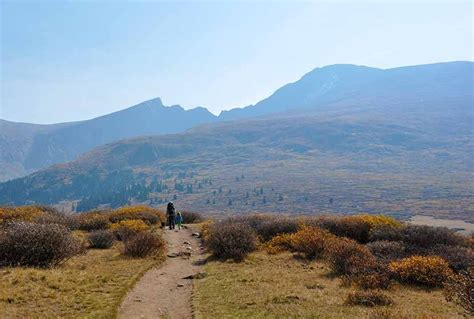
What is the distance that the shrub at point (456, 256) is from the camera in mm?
21480

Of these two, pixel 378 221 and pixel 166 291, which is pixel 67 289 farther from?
pixel 378 221

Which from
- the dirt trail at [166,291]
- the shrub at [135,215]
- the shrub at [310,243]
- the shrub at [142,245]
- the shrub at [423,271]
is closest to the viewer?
the dirt trail at [166,291]

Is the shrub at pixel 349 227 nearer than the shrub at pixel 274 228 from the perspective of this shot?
Yes

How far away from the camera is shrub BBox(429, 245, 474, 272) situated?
70.5 feet

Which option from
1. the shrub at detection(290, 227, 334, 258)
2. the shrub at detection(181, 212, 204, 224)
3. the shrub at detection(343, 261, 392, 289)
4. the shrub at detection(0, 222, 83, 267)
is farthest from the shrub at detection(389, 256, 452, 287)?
the shrub at detection(181, 212, 204, 224)

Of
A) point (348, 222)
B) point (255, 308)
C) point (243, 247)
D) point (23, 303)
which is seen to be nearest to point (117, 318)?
point (23, 303)

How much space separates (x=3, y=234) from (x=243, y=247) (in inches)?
517

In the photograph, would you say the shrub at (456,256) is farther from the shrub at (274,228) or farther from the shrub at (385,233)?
the shrub at (274,228)

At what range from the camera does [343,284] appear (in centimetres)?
1841

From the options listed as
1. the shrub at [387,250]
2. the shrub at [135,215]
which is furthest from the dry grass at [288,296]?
the shrub at [135,215]

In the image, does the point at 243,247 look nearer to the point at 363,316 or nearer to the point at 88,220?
the point at 363,316

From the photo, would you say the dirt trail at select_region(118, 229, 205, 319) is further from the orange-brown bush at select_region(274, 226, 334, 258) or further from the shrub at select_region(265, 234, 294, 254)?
the orange-brown bush at select_region(274, 226, 334, 258)

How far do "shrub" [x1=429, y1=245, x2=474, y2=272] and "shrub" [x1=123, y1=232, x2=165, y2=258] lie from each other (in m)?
16.4

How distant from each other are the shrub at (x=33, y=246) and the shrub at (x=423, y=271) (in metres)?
16.1
